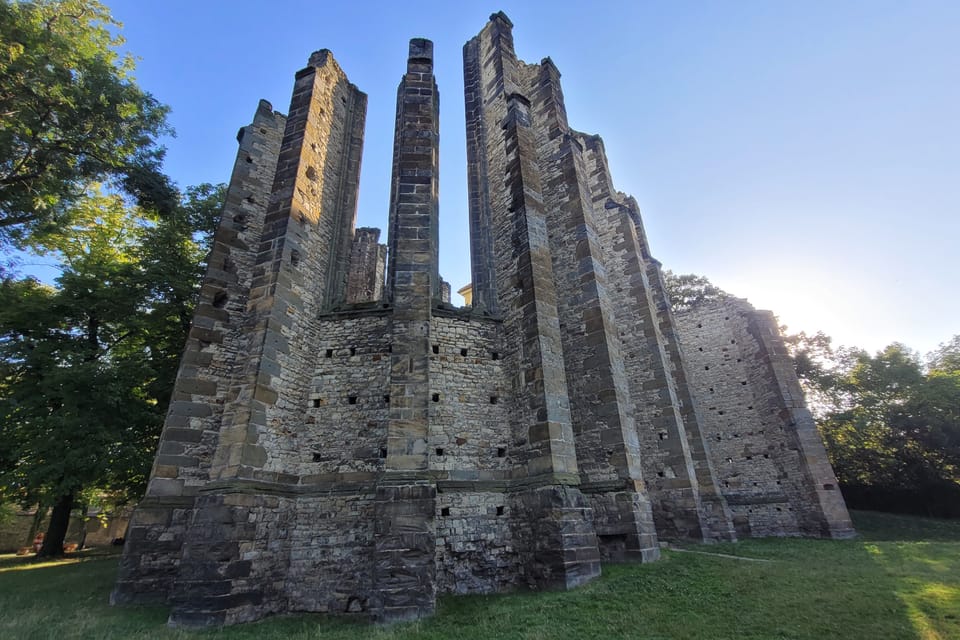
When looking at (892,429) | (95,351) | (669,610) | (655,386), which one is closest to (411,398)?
(669,610)

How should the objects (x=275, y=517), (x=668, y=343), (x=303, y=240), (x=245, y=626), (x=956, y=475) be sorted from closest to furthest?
(x=245, y=626) → (x=275, y=517) → (x=303, y=240) → (x=668, y=343) → (x=956, y=475)

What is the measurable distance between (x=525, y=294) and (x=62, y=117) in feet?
38.5

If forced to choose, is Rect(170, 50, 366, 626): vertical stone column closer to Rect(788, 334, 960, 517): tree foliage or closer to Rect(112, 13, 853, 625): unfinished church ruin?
Rect(112, 13, 853, 625): unfinished church ruin

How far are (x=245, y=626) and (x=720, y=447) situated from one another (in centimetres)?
1589

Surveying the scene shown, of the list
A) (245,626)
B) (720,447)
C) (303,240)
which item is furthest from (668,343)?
(245,626)

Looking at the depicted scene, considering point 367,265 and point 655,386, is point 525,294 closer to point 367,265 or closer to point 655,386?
point 655,386

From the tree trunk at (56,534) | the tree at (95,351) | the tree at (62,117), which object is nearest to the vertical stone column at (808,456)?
the tree at (95,351)

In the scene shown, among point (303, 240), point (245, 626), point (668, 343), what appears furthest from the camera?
point (668, 343)

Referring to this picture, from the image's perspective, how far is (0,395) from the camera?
10.8m

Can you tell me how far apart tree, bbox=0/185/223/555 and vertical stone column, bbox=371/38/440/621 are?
726 centimetres

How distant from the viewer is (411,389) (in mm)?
7434

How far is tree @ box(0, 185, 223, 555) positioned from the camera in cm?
981

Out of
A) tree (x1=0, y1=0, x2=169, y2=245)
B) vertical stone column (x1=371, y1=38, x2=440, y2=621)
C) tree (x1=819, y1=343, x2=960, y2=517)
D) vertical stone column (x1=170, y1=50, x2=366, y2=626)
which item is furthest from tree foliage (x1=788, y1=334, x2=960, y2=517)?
tree (x1=0, y1=0, x2=169, y2=245)

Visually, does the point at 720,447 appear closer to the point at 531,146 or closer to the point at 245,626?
the point at 531,146
